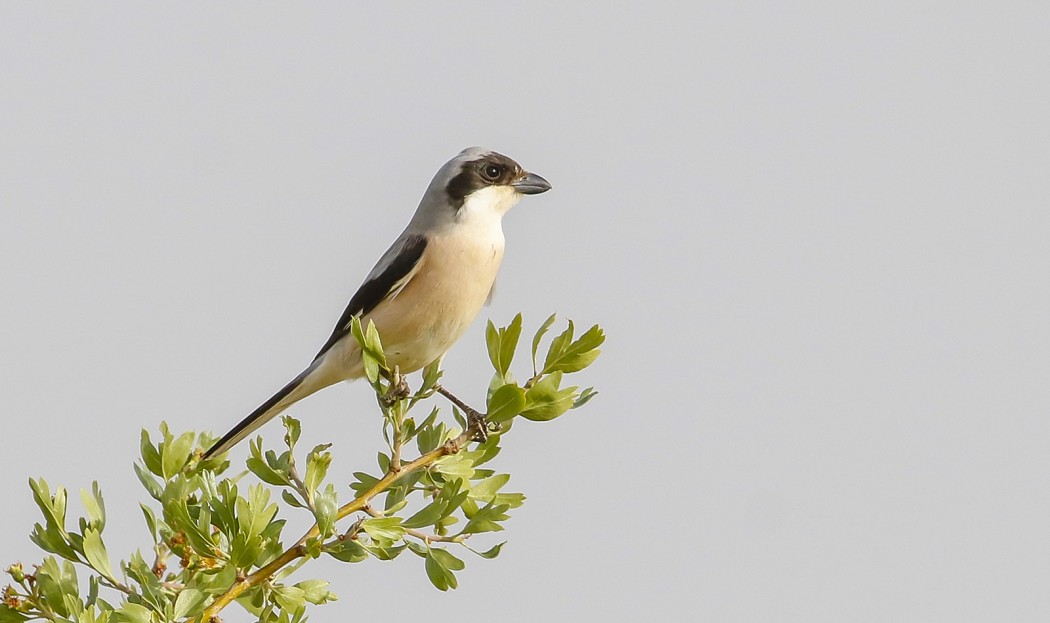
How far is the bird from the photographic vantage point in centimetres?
437

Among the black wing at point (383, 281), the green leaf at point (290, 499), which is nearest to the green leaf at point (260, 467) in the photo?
the green leaf at point (290, 499)

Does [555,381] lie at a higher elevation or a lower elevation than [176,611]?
higher

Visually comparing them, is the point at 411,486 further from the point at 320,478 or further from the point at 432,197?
the point at 432,197

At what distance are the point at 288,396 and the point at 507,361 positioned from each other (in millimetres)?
1716

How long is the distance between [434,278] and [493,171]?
2.13 feet

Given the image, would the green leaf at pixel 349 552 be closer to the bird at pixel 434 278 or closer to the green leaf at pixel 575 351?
the green leaf at pixel 575 351

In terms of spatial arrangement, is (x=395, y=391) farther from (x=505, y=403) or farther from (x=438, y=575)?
(x=438, y=575)

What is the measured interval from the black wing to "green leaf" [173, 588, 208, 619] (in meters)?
2.19

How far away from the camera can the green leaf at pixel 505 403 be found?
273cm

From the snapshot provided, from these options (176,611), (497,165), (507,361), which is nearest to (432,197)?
(497,165)

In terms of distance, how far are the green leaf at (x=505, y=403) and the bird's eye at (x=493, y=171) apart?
217 centimetres

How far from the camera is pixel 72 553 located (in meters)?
2.60

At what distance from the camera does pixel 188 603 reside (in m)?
2.29

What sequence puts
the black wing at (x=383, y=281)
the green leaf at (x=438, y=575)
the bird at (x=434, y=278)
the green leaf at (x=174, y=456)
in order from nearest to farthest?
the green leaf at (x=438, y=575)
the green leaf at (x=174, y=456)
the bird at (x=434, y=278)
the black wing at (x=383, y=281)
